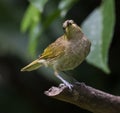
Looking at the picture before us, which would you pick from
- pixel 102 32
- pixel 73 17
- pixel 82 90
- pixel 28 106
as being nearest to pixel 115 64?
pixel 73 17

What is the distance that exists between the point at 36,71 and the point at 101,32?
46.3 inches

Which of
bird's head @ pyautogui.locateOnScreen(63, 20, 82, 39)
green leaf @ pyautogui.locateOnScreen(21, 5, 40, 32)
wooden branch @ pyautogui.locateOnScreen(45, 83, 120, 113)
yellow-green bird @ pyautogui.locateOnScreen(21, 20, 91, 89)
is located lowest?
wooden branch @ pyautogui.locateOnScreen(45, 83, 120, 113)

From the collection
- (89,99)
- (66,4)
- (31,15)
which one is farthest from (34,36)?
(89,99)

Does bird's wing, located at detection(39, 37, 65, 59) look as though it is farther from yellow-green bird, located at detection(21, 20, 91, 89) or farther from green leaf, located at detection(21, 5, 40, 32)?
green leaf, located at detection(21, 5, 40, 32)

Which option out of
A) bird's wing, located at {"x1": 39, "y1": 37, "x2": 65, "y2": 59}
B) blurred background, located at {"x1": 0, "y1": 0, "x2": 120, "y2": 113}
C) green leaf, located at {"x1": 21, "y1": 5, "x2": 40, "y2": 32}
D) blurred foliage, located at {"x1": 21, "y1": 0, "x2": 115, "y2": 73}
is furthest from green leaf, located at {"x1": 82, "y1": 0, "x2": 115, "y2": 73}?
blurred background, located at {"x1": 0, "y1": 0, "x2": 120, "y2": 113}

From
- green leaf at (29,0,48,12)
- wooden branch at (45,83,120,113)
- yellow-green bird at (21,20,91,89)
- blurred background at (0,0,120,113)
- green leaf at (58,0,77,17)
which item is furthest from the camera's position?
blurred background at (0,0,120,113)

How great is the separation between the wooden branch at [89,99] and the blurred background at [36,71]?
1.47 metres

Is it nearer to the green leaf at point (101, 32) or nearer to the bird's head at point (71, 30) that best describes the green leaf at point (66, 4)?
the green leaf at point (101, 32)

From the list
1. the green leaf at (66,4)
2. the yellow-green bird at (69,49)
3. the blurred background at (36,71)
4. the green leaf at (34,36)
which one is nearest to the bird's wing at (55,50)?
the yellow-green bird at (69,49)

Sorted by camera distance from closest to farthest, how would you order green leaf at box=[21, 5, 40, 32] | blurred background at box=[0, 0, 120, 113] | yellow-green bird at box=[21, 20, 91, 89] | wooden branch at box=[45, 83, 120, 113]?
wooden branch at box=[45, 83, 120, 113] → yellow-green bird at box=[21, 20, 91, 89] → green leaf at box=[21, 5, 40, 32] → blurred background at box=[0, 0, 120, 113]

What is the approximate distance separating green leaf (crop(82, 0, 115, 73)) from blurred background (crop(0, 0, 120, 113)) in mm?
551

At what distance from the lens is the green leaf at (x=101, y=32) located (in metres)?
2.86

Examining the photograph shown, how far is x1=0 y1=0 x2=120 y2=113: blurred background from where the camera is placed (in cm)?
389

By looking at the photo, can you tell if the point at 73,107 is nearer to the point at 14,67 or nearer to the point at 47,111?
the point at 47,111
